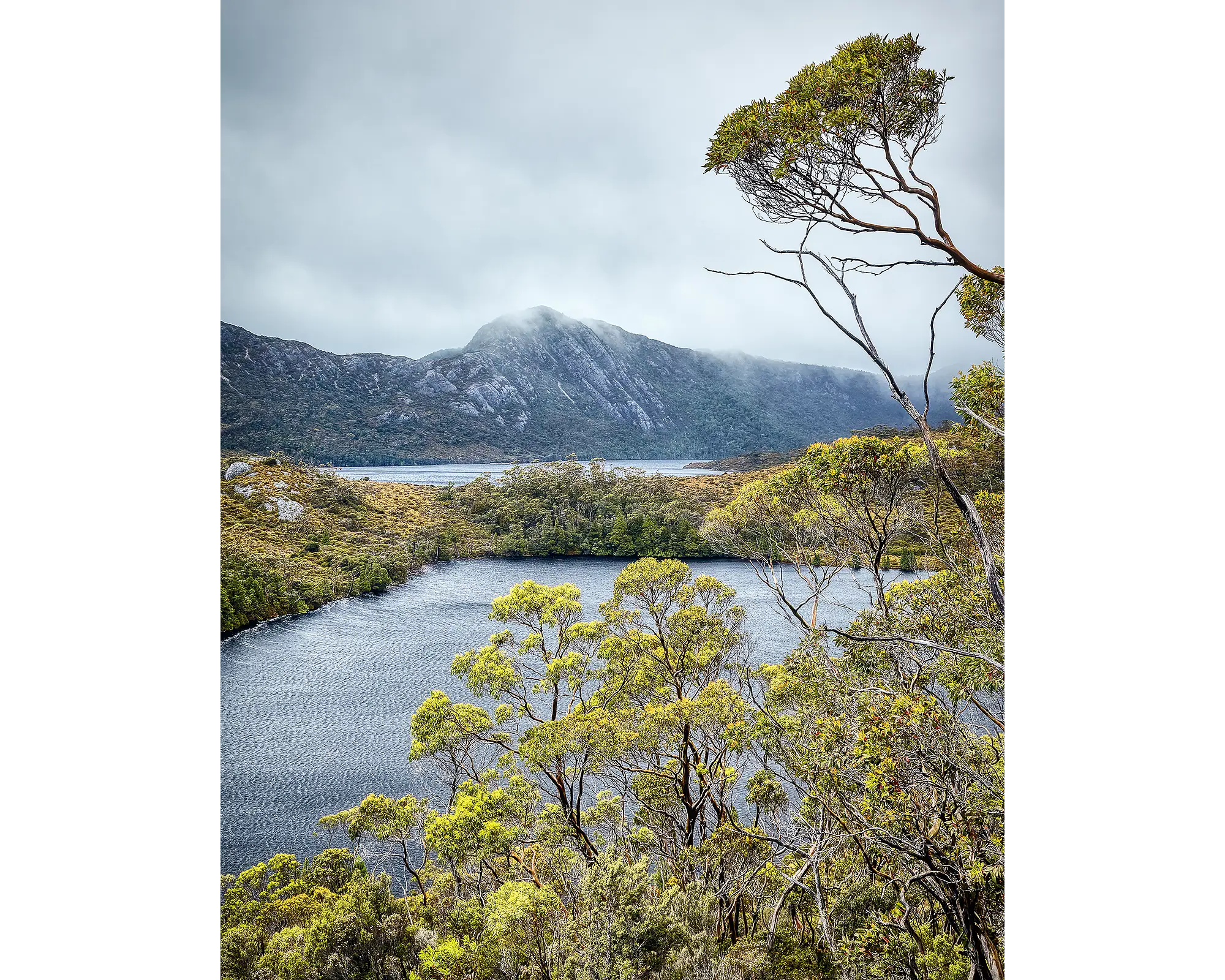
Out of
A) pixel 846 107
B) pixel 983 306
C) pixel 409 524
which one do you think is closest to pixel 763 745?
pixel 983 306

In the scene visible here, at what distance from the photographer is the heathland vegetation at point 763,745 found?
94.0 inches

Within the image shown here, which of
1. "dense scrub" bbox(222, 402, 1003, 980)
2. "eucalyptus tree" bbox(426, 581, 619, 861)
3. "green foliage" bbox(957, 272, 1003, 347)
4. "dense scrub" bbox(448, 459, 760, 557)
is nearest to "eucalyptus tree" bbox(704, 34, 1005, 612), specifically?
"green foliage" bbox(957, 272, 1003, 347)

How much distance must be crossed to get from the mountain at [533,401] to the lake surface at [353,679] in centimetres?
151

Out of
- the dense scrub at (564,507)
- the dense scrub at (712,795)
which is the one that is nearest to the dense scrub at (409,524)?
the dense scrub at (564,507)

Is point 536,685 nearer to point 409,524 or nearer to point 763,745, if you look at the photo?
point 763,745

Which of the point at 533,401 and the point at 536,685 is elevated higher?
the point at 533,401

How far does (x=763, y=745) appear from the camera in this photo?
12.9ft

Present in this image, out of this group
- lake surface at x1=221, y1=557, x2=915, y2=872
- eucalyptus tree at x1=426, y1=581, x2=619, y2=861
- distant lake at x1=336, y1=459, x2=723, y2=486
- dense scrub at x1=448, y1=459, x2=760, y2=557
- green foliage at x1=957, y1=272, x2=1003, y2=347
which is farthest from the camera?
distant lake at x1=336, y1=459, x2=723, y2=486

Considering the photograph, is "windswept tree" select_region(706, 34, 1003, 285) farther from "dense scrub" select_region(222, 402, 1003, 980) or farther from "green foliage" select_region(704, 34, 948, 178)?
"dense scrub" select_region(222, 402, 1003, 980)

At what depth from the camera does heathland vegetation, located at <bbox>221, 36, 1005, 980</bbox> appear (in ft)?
7.84

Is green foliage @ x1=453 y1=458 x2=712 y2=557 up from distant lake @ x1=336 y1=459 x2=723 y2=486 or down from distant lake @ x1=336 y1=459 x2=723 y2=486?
down

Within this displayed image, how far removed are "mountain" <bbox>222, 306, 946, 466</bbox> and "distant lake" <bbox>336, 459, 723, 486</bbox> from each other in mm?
83

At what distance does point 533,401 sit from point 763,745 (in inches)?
186
